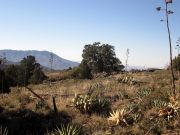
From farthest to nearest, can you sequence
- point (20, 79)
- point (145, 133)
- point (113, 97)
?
point (20, 79)
point (113, 97)
point (145, 133)

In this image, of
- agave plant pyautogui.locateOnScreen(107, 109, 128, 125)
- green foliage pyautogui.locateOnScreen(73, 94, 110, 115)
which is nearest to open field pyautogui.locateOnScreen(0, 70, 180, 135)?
agave plant pyautogui.locateOnScreen(107, 109, 128, 125)

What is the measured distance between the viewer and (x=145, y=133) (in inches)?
509

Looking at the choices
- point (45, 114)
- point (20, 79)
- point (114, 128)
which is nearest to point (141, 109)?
point (114, 128)

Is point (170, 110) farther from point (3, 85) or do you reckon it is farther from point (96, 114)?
point (3, 85)

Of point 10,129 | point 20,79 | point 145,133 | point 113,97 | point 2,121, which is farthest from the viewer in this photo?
point 20,79

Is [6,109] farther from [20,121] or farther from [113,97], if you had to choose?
[113,97]

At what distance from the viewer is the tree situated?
77.8 metres

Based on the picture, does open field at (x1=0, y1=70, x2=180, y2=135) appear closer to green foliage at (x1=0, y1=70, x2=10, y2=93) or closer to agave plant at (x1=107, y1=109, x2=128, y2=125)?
agave plant at (x1=107, y1=109, x2=128, y2=125)

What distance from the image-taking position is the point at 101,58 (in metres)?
81.4

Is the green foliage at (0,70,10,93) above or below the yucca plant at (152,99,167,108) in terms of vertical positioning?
above

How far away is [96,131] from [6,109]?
5.44 m

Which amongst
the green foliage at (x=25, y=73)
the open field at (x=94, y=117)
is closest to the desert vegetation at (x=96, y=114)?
the open field at (x=94, y=117)

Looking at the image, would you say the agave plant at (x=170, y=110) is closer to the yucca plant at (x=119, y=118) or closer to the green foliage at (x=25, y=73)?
the yucca plant at (x=119, y=118)

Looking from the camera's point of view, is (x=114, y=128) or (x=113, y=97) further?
(x=113, y=97)
